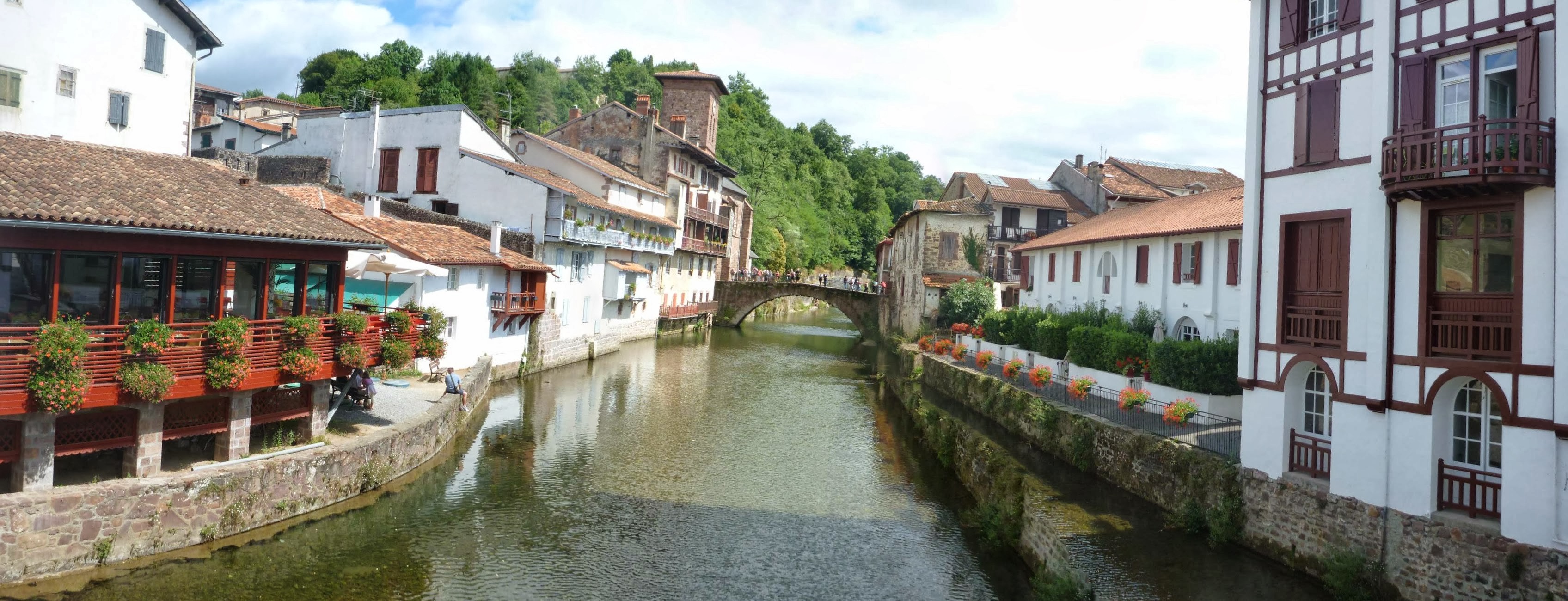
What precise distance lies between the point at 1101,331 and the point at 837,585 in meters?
14.9

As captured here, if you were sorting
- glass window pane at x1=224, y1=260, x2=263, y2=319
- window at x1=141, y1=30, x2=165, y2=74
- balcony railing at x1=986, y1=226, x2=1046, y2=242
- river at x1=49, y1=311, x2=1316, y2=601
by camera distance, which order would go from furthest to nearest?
balcony railing at x1=986, y1=226, x2=1046, y2=242 → window at x1=141, y1=30, x2=165, y2=74 → glass window pane at x1=224, y1=260, x2=263, y2=319 → river at x1=49, y1=311, x2=1316, y2=601

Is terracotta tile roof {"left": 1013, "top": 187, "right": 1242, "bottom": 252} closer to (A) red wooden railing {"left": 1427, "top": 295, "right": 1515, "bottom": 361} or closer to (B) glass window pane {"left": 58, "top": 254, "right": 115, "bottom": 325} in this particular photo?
(A) red wooden railing {"left": 1427, "top": 295, "right": 1515, "bottom": 361}

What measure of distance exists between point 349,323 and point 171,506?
15.4ft

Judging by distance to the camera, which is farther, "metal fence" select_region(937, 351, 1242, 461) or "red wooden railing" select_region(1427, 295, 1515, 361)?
"metal fence" select_region(937, 351, 1242, 461)

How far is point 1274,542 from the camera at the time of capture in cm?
1470

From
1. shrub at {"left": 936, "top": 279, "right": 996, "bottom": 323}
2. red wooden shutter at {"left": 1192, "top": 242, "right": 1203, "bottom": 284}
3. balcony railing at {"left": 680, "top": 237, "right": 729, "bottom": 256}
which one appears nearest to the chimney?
balcony railing at {"left": 680, "top": 237, "right": 729, "bottom": 256}

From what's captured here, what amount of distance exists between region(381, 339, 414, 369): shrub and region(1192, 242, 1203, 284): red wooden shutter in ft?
69.7

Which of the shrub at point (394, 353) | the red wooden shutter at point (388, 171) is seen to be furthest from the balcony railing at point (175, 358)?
the red wooden shutter at point (388, 171)

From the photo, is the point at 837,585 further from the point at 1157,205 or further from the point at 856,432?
the point at 1157,205

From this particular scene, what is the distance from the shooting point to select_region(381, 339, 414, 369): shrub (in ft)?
59.9

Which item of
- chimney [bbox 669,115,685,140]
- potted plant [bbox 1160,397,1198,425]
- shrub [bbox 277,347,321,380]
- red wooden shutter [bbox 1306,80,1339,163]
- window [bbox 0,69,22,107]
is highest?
chimney [bbox 669,115,685,140]

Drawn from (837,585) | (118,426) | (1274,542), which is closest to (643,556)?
(837,585)

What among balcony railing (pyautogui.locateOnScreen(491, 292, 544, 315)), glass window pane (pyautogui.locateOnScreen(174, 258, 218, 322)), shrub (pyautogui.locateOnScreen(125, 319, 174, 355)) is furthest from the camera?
balcony railing (pyautogui.locateOnScreen(491, 292, 544, 315))

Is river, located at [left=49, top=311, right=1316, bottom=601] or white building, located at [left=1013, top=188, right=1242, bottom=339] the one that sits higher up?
white building, located at [left=1013, top=188, right=1242, bottom=339]
